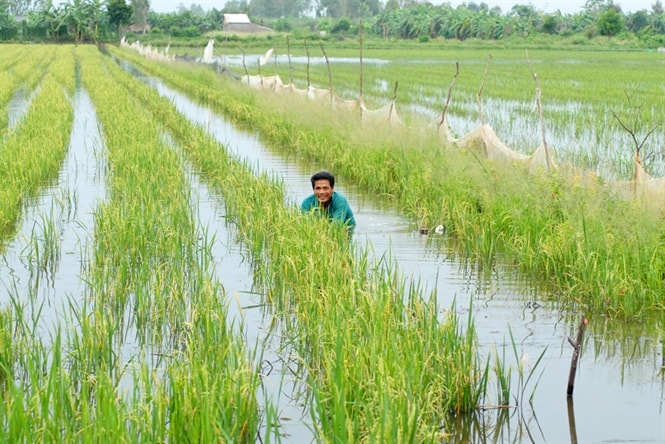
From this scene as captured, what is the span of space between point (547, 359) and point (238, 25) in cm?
7900

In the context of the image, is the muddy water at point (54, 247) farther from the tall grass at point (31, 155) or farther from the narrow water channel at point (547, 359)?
the narrow water channel at point (547, 359)

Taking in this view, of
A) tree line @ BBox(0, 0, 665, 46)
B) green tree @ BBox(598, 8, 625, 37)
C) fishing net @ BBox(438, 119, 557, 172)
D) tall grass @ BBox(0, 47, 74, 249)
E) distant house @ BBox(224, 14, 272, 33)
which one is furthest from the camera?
distant house @ BBox(224, 14, 272, 33)

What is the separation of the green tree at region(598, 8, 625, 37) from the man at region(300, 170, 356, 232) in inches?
2010

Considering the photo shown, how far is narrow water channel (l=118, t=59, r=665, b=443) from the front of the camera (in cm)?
383

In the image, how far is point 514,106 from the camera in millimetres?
17531

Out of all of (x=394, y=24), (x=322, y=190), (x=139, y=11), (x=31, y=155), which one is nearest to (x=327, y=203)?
(x=322, y=190)

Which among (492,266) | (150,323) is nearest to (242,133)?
(492,266)

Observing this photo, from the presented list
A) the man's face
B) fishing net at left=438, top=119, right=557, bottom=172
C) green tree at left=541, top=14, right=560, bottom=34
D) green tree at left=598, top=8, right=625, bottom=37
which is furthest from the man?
green tree at left=541, top=14, right=560, bottom=34

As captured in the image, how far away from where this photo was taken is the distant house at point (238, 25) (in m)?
79.8

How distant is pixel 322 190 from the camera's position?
6398 mm

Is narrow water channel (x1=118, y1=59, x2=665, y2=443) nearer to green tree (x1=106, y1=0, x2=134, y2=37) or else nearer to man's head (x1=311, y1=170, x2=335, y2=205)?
man's head (x1=311, y1=170, x2=335, y2=205)

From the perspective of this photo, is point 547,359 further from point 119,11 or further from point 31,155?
point 119,11

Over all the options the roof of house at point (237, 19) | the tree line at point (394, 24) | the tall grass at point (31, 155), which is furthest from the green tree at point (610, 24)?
the tall grass at point (31, 155)

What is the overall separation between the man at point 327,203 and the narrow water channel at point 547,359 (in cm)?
47
